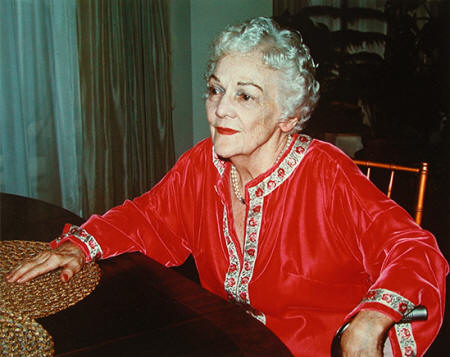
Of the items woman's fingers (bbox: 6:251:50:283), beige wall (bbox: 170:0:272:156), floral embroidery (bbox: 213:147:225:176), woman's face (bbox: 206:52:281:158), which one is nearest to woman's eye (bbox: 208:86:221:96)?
woman's face (bbox: 206:52:281:158)

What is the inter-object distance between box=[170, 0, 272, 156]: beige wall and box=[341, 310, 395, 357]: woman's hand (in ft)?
11.9

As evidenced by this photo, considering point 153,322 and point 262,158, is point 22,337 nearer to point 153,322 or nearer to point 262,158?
point 153,322

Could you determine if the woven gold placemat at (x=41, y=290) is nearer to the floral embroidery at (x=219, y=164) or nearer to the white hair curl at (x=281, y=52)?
the floral embroidery at (x=219, y=164)

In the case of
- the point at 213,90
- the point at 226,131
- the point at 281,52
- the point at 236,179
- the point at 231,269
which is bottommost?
the point at 231,269

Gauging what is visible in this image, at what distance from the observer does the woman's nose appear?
1.22 m

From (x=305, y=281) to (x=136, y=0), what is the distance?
3153 mm

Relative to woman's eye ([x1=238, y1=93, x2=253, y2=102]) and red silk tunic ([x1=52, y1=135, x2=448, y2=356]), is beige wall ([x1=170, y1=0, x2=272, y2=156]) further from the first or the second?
woman's eye ([x1=238, y1=93, x2=253, y2=102])

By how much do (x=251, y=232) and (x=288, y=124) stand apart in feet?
1.14

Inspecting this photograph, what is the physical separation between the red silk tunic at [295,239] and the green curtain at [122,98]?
7.38ft

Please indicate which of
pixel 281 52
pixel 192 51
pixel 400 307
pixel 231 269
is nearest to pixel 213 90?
pixel 281 52

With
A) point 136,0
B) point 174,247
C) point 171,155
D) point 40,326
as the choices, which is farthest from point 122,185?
point 40,326

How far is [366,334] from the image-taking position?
79 centimetres

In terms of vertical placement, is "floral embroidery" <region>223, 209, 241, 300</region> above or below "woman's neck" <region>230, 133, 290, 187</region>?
below

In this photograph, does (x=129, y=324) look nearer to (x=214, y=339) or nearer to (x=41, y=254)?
(x=214, y=339)
